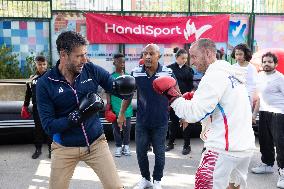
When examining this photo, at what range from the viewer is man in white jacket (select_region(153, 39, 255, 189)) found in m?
2.87

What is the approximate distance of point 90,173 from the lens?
17.2ft

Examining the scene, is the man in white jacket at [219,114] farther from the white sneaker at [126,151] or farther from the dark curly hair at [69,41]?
the white sneaker at [126,151]

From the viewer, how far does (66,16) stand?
10.1 metres

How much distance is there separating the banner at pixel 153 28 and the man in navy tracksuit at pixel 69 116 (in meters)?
7.14

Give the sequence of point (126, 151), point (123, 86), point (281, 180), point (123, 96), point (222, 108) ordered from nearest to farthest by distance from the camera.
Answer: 1. point (222, 108)
2. point (123, 86)
3. point (123, 96)
4. point (281, 180)
5. point (126, 151)

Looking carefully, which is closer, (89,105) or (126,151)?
(89,105)

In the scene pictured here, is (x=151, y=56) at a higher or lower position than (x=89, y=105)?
higher

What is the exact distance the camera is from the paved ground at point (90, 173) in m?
4.83

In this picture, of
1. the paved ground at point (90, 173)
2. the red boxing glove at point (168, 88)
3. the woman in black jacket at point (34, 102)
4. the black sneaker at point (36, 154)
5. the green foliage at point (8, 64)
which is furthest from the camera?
the green foliage at point (8, 64)

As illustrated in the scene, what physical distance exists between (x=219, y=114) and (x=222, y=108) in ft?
0.17

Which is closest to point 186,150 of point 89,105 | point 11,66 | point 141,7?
point 89,105

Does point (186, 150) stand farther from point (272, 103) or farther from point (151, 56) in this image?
point (151, 56)

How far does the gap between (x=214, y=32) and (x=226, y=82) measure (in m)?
8.40

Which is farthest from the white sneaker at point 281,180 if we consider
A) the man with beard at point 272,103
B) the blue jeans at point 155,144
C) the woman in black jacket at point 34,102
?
the woman in black jacket at point 34,102
